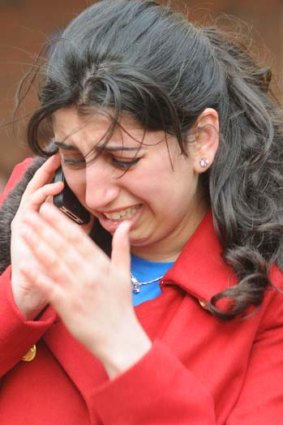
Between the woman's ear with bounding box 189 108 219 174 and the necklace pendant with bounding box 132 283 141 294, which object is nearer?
the woman's ear with bounding box 189 108 219 174

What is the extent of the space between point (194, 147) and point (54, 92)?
12.3 inches

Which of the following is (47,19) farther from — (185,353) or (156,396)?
(156,396)

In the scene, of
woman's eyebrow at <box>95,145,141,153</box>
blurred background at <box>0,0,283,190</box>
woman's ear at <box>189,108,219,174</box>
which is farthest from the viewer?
blurred background at <box>0,0,283,190</box>

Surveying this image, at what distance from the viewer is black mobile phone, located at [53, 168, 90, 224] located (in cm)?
234

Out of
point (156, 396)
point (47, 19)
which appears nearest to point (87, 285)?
point (156, 396)

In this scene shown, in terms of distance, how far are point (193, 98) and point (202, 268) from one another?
14.3 inches

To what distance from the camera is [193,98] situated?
2207 mm

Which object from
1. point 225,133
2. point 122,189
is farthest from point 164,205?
point 225,133

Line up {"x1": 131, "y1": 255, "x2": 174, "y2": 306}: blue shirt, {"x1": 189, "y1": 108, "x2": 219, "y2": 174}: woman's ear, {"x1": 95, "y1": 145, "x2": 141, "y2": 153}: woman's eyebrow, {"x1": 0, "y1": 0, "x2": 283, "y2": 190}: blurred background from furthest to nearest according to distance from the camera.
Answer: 1. {"x1": 0, "y1": 0, "x2": 283, "y2": 190}: blurred background
2. {"x1": 131, "y1": 255, "x2": 174, "y2": 306}: blue shirt
3. {"x1": 189, "y1": 108, "x2": 219, "y2": 174}: woman's ear
4. {"x1": 95, "y1": 145, "x2": 141, "y2": 153}: woman's eyebrow

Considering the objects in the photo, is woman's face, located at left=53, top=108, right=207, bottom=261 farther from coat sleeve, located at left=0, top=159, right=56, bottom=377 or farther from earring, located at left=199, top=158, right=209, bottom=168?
coat sleeve, located at left=0, top=159, right=56, bottom=377

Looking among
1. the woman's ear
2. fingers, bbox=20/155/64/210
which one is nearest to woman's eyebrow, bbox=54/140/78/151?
fingers, bbox=20/155/64/210

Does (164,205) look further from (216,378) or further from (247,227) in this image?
(216,378)

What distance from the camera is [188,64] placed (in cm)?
222

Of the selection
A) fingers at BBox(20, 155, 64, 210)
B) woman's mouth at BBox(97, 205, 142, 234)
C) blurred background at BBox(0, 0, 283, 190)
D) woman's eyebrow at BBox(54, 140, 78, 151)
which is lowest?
blurred background at BBox(0, 0, 283, 190)
